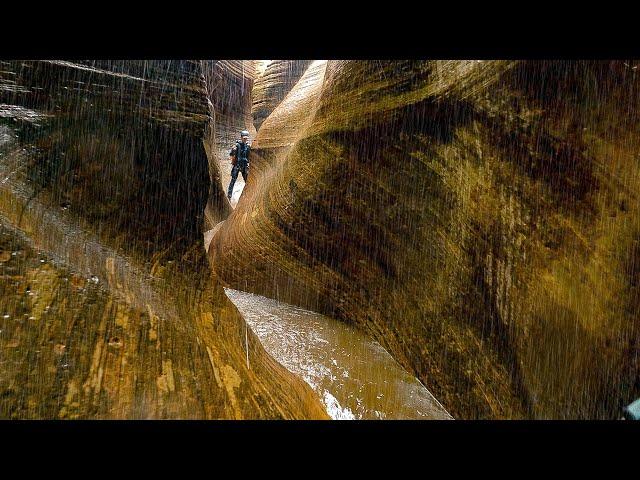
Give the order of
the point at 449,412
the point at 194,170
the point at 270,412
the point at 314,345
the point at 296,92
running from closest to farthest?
the point at 270,412
the point at 194,170
the point at 449,412
the point at 314,345
the point at 296,92

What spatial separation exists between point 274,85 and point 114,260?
489 inches

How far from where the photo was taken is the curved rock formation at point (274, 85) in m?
13.0

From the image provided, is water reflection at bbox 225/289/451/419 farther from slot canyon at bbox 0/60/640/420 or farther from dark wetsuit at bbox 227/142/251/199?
dark wetsuit at bbox 227/142/251/199

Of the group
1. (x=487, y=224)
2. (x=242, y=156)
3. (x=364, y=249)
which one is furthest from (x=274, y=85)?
(x=487, y=224)

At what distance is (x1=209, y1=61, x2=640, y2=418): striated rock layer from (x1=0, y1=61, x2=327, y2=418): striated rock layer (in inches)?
76.8

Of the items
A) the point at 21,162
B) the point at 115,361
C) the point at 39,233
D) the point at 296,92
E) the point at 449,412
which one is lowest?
the point at 449,412

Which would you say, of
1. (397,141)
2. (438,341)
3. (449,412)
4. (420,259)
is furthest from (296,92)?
(449,412)

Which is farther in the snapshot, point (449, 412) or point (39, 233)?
point (449, 412)

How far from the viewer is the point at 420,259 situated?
14.1 ft

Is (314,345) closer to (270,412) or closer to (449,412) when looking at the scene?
(449,412)

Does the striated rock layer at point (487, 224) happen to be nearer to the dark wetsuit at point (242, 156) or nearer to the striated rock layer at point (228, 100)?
the dark wetsuit at point (242, 156)

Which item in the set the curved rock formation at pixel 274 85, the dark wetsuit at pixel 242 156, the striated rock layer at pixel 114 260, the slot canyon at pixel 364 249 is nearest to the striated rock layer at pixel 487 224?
the slot canyon at pixel 364 249

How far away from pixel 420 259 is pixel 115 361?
10.9ft

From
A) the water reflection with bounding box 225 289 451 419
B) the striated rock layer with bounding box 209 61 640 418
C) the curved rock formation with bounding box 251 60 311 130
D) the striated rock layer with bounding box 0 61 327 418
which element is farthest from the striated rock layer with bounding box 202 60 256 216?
the striated rock layer with bounding box 0 61 327 418
